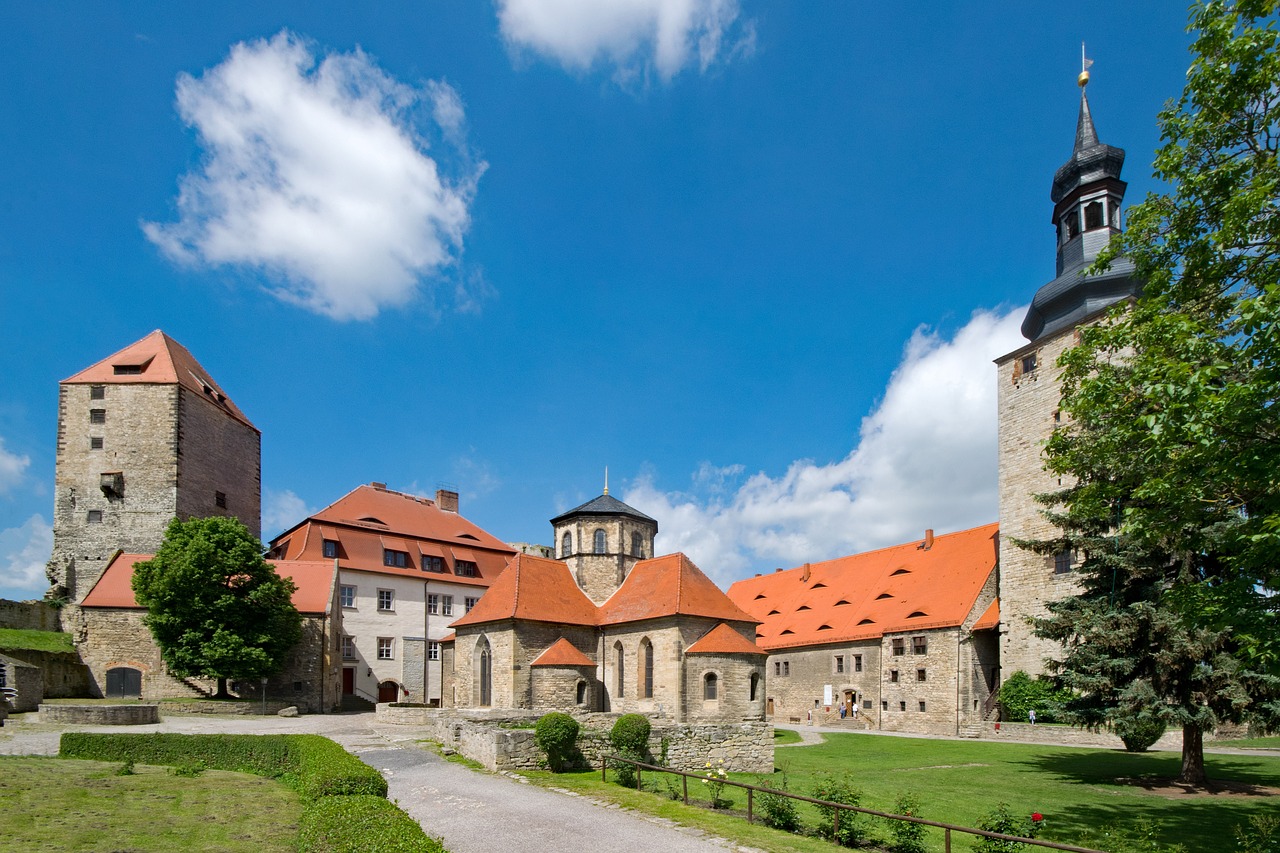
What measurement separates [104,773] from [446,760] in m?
7.82

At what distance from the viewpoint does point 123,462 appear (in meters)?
41.6

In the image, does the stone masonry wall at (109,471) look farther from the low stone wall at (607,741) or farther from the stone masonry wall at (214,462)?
the low stone wall at (607,741)

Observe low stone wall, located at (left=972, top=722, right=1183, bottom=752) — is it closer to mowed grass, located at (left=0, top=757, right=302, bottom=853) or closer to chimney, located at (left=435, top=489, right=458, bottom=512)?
mowed grass, located at (left=0, top=757, right=302, bottom=853)

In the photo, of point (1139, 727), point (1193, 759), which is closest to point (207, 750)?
point (1139, 727)

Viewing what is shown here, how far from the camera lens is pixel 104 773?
15938 mm

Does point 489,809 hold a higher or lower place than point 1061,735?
higher

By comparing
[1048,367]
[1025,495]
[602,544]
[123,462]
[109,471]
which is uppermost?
[1048,367]

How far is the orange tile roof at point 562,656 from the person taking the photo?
29.8 metres

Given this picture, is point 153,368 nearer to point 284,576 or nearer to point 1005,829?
point 284,576

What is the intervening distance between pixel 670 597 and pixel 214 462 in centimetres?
3104

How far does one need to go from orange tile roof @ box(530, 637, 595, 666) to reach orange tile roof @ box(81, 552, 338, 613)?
1277 centimetres

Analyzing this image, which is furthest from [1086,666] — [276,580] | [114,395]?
[114,395]

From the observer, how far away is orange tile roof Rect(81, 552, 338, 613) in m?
34.4

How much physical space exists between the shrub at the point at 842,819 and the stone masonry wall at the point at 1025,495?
22.7 m
